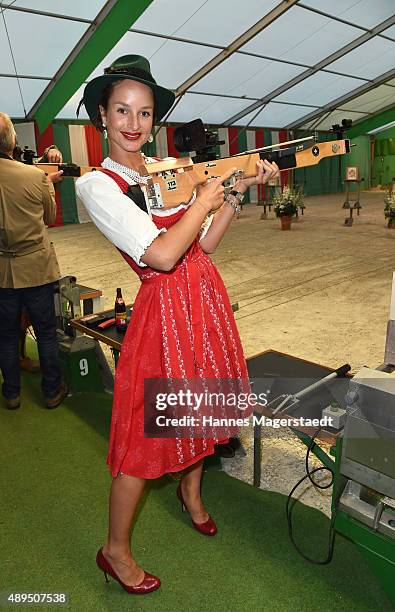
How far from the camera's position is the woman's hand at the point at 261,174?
1.73 meters

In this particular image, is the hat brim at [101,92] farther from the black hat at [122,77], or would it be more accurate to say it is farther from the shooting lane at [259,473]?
the shooting lane at [259,473]

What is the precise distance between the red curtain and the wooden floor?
4.17 m

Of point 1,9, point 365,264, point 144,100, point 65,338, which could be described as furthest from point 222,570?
point 1,9

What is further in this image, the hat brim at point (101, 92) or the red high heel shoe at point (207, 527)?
the red high heel shoe at point (207, 527)

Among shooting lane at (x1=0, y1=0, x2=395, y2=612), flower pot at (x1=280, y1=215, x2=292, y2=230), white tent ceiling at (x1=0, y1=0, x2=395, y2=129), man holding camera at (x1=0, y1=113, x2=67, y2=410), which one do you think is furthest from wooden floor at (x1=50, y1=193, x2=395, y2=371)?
white tent ceiling at (x1=0, y1=0, x2=395, y2=129)

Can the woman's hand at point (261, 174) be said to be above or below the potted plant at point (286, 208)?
above

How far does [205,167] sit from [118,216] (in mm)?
451

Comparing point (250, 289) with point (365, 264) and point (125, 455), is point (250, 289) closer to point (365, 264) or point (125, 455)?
point (365, 264)

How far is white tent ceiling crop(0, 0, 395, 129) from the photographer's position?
28.0ft

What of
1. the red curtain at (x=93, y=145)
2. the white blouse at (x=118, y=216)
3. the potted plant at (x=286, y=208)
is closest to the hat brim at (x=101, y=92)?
the white blouse at (x=118, y=216)

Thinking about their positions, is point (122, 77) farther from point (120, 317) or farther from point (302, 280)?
point (302, 280)

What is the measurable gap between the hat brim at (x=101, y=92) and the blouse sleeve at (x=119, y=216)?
286mm

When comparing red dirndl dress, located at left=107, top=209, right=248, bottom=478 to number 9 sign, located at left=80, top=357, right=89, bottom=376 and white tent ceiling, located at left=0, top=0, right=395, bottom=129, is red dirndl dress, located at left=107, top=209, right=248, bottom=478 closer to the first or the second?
number 9 sign, located at left=80, top=357, right=89, bottom=376

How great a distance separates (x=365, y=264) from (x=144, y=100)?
6.24m
